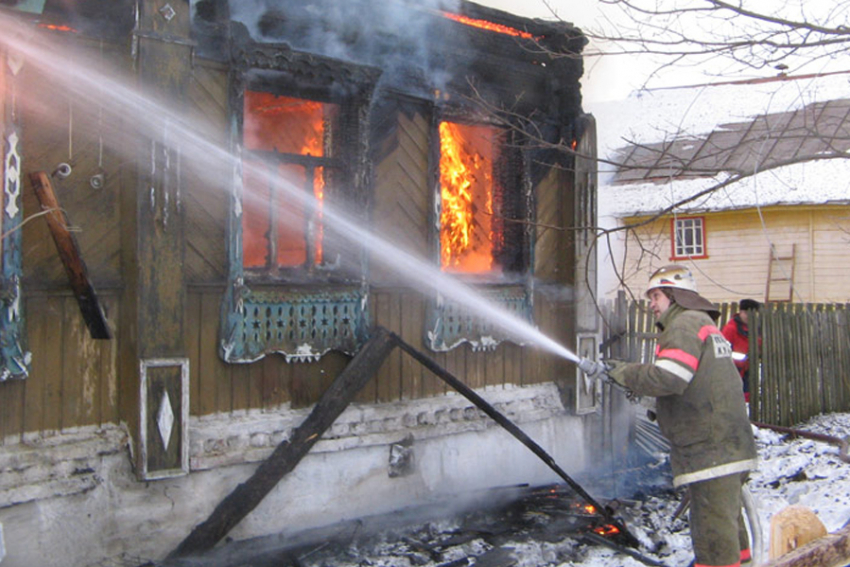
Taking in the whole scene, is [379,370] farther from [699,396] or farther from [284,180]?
[699,396]

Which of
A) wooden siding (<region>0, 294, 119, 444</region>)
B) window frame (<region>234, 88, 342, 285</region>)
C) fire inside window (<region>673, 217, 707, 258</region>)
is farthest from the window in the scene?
wooden siding (<region>0, 294, 119, 444</region>)

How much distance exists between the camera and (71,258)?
5.21m

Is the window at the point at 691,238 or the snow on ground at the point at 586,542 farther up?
the window at the point at 691,238

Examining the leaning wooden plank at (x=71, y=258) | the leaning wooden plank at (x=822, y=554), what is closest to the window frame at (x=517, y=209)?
the leaning wooden plank at (x=71, y=258)

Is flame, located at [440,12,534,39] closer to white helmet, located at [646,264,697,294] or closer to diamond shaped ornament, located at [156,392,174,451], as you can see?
white helmet, located at [646,264,697,294]

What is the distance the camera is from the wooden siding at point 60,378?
5211mm

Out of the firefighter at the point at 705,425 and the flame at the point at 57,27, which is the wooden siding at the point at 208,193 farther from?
the firefighter at the point at 705,425

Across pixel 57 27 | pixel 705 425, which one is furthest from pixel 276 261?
pixel 705 425

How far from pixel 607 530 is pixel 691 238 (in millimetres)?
19855

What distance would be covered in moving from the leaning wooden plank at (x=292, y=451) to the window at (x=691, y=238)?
757 inches

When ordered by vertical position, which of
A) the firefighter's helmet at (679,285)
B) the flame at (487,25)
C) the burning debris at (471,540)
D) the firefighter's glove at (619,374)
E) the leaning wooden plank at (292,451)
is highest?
the flame at (487,25)

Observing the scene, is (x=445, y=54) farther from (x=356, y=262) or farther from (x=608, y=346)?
(x=608, y=346)

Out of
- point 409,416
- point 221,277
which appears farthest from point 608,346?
point 221,277

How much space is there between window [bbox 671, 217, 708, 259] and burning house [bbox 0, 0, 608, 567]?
1619 centimetres
